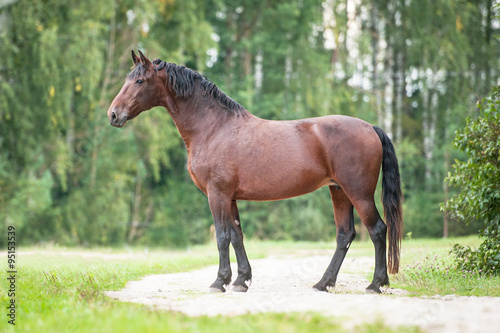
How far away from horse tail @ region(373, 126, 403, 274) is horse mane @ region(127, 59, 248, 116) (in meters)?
1.99

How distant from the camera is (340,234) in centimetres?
709

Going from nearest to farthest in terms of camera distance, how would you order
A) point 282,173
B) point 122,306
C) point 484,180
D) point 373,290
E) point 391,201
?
point 122,306
point 373,290
point 282,173
point 391,201
point 484,180

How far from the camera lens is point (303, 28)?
2473cm

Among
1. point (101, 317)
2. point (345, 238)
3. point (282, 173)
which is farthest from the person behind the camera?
point (345, 238)

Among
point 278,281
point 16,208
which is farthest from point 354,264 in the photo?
point 16,208

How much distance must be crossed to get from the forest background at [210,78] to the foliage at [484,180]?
31.0ft

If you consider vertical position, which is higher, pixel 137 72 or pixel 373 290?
pixel 137 72

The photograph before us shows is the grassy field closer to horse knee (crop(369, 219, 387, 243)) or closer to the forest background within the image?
horse knee (crop(369, 219, 387, 243))

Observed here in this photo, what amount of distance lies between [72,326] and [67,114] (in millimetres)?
15109

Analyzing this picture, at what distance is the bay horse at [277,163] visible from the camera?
22.0ft

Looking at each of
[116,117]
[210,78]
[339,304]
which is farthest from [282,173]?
[210,78]

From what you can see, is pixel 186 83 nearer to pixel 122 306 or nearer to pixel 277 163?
pixel 277 163

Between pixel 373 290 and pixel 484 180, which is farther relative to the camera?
pixel 484 180

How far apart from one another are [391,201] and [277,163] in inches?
62.6
